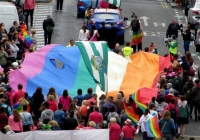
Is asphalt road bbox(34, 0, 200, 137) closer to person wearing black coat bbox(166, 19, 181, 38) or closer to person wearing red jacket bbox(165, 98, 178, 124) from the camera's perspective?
person wearing black coat bbox(166, 19, 181, 38)

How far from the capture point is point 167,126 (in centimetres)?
3100

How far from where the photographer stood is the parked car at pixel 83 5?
166 feet

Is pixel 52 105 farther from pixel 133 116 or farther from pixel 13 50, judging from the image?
pixel 13 50

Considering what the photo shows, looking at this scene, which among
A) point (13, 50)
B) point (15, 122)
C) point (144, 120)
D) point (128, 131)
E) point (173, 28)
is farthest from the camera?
point (173, 28)

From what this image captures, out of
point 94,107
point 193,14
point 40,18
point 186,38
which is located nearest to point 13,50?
point 94,107

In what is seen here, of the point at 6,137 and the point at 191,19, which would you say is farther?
the point at 191,19

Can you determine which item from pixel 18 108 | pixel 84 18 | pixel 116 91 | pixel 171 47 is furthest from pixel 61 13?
pixel 18 108

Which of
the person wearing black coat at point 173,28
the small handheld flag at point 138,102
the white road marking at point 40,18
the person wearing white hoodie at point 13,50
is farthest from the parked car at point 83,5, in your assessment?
the small handheld flag at point 138,102

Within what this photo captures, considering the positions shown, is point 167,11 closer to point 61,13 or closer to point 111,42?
point 61,13

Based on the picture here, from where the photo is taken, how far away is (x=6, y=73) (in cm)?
3562

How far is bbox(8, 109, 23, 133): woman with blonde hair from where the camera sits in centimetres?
2930

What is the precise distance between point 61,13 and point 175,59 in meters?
14.6

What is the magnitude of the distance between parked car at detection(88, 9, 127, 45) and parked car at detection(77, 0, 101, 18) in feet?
11.9

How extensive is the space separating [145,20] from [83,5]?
3.69 m
